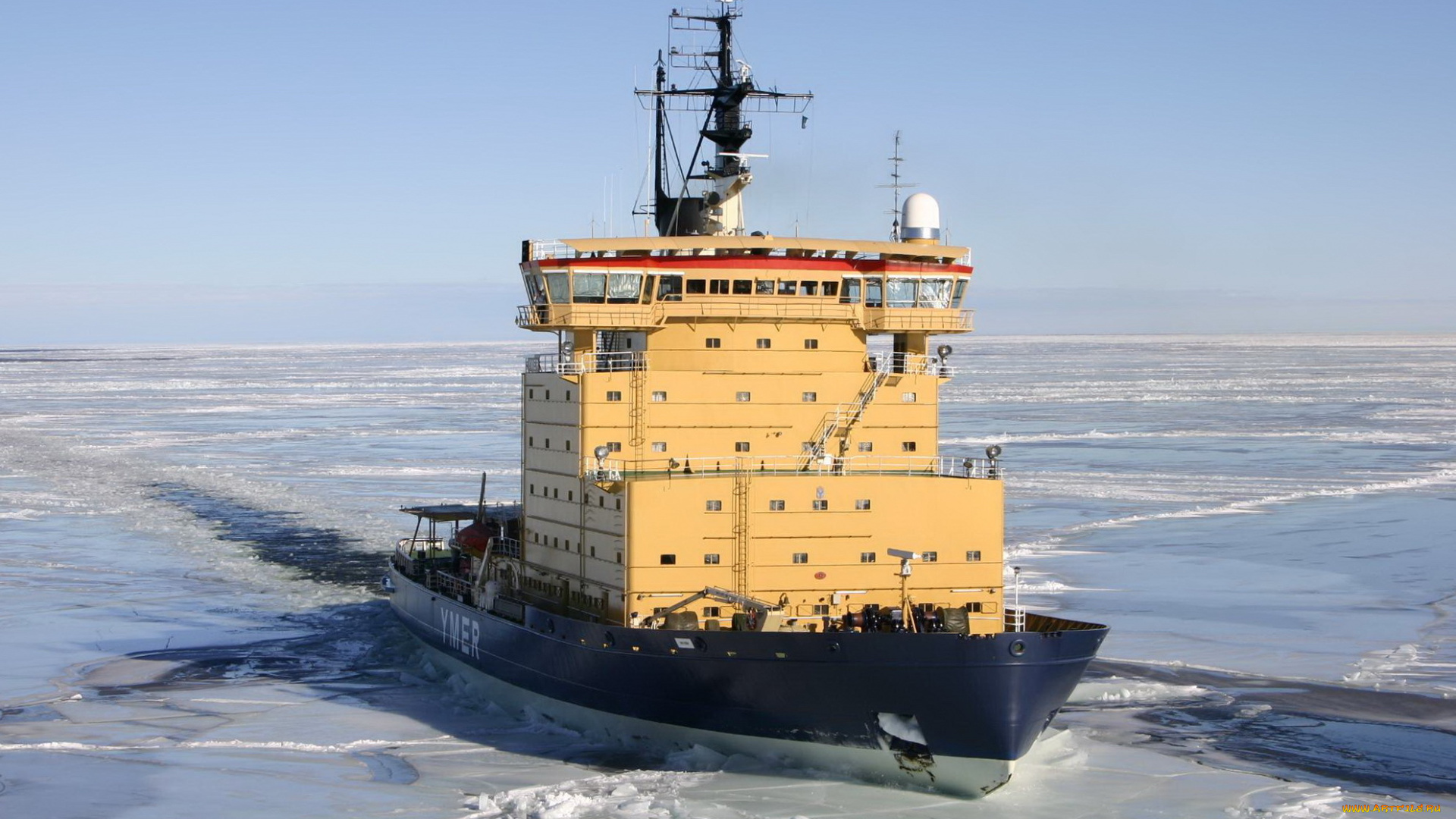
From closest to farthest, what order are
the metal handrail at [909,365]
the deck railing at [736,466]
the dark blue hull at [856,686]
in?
the dark blue hull at [856,686]
the deck railing at [736,466]
the metal handrail at [909,365]

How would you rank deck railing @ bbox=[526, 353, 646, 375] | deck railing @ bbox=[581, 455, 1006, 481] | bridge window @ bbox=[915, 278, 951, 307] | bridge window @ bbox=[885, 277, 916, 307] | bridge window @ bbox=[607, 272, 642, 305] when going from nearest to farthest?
deck railing @ bbox=[581, 455, 1006, 481], deck railing @ bbox=[526, 353, 646, 375], bridge window @ bbox=[607, 272, 642, 305], bridge window @ bbox=[885, 277, 916, 307], bridge window @ bbox=[915, 278, 951, 307]

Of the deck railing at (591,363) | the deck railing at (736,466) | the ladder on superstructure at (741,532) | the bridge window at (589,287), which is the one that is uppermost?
the bridge window at (589,287)

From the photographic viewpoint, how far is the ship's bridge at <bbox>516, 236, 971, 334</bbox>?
22438 millimetres

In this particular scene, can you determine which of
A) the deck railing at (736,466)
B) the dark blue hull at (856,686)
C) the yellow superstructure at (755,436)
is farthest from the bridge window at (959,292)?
the dark blue hull at (856,686)

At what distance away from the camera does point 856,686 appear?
18859mm

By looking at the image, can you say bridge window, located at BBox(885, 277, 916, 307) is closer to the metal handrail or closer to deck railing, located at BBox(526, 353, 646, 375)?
the metal handrail

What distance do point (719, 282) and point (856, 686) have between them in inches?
267

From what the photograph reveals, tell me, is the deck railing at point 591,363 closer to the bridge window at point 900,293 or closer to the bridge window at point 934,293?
the bridge window at point 900,293

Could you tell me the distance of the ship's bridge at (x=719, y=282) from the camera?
2244 cm

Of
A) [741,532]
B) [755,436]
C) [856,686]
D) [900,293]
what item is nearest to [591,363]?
[755,436]

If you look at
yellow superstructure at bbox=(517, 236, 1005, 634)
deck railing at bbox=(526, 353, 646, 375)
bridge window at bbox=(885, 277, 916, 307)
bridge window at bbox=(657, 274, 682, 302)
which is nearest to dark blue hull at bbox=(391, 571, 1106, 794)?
yellow superstructure at bbox=(517, 236, 1005, 634)

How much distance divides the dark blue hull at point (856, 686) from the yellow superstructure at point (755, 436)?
37.6 inches

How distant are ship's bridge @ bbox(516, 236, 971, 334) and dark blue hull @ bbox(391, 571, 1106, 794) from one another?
481cm

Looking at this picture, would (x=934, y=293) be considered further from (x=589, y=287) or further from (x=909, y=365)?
(x=589, y=287)
